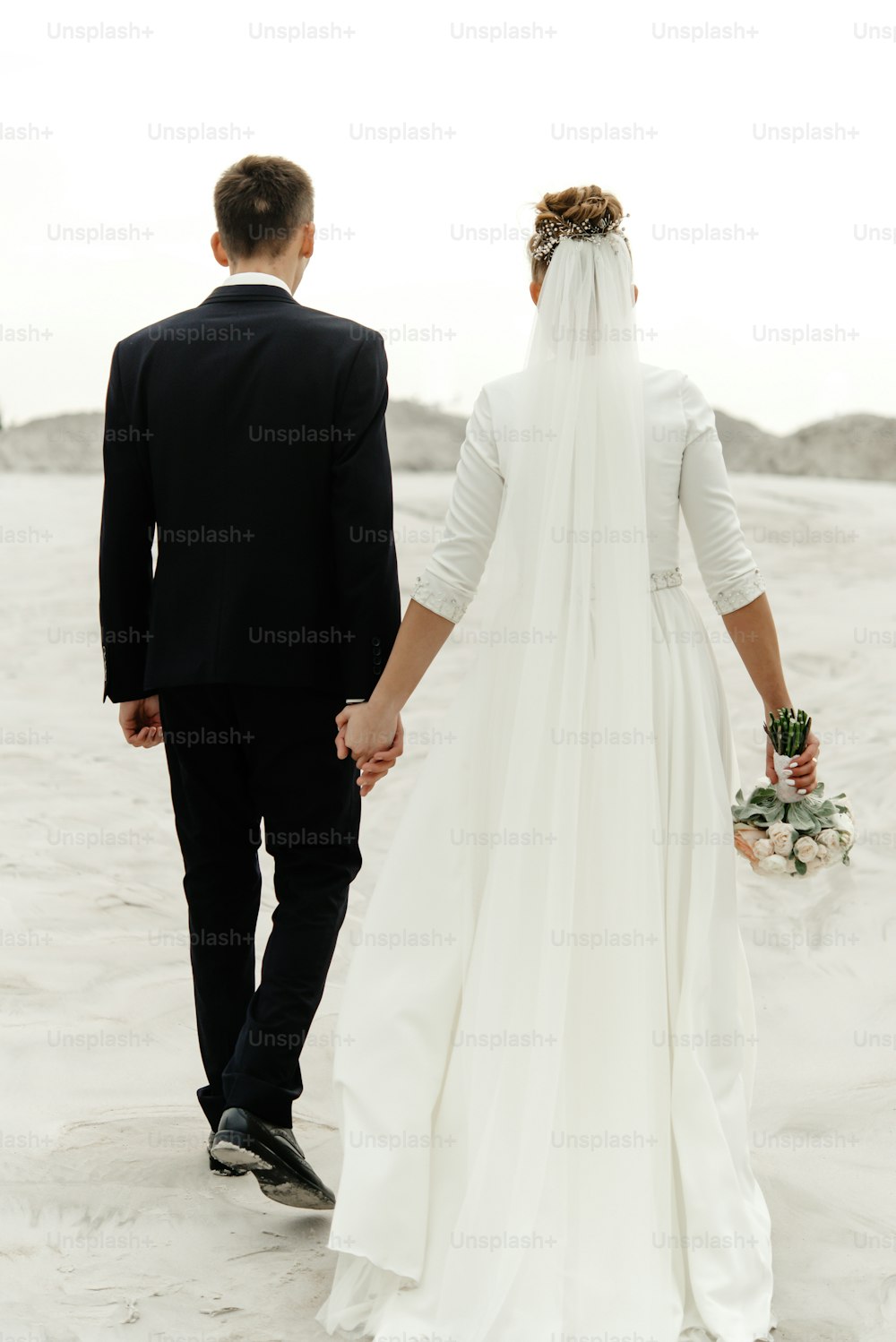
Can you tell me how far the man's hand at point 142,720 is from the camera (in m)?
2.70

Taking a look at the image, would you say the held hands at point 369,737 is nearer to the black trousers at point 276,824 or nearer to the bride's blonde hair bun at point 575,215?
the black trousers at point 276,824

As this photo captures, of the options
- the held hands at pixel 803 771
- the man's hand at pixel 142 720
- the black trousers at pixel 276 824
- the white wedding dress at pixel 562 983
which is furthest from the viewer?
the man's hand at pixel 142 720

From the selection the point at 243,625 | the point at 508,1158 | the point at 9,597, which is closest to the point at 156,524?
the point at 243,625

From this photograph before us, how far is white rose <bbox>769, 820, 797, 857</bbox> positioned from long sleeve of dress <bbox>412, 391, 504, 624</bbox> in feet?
2.10

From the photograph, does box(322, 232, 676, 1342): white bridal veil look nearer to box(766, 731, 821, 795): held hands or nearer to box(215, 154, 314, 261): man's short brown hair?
box(766, 731, 821, 795): held hands

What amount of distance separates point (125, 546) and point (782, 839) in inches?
51.1

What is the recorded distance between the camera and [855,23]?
9891 mm

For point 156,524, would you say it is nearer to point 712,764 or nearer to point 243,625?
point 243,625

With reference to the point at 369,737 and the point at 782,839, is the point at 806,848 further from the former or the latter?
the point at 369,737

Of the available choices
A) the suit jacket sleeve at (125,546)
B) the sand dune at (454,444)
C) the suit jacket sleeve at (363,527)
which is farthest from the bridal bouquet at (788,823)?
the sand dune at (454,444)

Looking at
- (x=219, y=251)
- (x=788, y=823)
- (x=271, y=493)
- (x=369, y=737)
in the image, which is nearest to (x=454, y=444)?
(x=219, y=251)

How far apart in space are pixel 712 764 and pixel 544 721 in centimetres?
29

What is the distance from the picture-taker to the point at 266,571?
2.42 meters

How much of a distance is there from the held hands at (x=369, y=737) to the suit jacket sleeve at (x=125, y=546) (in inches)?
16.6
